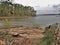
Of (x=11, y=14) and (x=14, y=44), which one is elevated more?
(x=14, y=44)

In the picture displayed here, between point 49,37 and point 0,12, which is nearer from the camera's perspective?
point 49,37

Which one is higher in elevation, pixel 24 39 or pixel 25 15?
pixel 24 39

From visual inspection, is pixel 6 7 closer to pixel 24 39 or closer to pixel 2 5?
pixel 2 5

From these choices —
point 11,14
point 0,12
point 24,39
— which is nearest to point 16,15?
point 11,14

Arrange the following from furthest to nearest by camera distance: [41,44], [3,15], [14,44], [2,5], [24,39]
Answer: [2,5] → [3,15] → [24,39] → [14,44] → [41,44]

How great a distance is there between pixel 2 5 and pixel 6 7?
1.04 metres

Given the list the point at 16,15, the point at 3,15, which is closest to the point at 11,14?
the point at 16,15

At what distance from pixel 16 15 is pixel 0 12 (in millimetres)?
2876

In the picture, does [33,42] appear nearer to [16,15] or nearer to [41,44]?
[41,44]

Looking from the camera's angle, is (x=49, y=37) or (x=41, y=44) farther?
(x=49, y=37)

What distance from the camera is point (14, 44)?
7.36 meters

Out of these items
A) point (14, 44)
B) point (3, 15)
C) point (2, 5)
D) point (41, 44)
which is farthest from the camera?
point (2, 5)

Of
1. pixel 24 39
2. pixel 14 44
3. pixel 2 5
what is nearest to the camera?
pixel 14 44

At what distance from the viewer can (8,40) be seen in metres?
7.40
